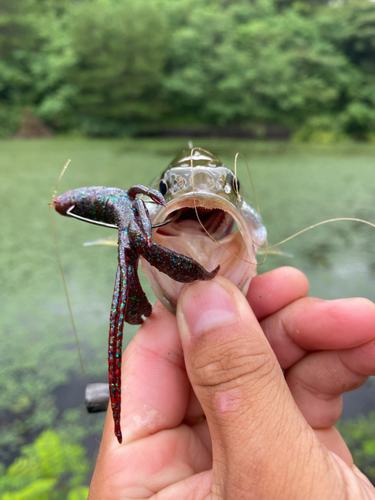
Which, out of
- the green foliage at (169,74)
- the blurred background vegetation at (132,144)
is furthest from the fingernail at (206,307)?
the green foliage at (169,74)

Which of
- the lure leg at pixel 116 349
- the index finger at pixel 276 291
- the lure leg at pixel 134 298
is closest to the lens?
the lure leg at pixel 116 349

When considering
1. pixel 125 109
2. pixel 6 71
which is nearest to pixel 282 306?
pixel 125 109

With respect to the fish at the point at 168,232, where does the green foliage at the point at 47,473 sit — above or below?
below

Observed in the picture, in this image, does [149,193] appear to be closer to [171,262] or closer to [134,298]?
[171,262]

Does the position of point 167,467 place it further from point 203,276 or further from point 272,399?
point 203,276

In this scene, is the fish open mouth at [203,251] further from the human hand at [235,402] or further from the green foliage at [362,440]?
the green foliage at [362,440]

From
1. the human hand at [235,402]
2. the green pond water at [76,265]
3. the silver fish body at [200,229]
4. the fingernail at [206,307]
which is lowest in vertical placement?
the green pond water at [76,265]

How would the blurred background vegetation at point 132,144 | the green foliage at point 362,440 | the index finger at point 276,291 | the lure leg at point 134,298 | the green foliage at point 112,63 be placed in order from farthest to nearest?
1. the green foliage at point 112,63
2. the blurred background vegetation at point 132,144
3. the green foliage at point 362,440
4. the index finger at point 276,291
5. the lure leg at point 134,298
